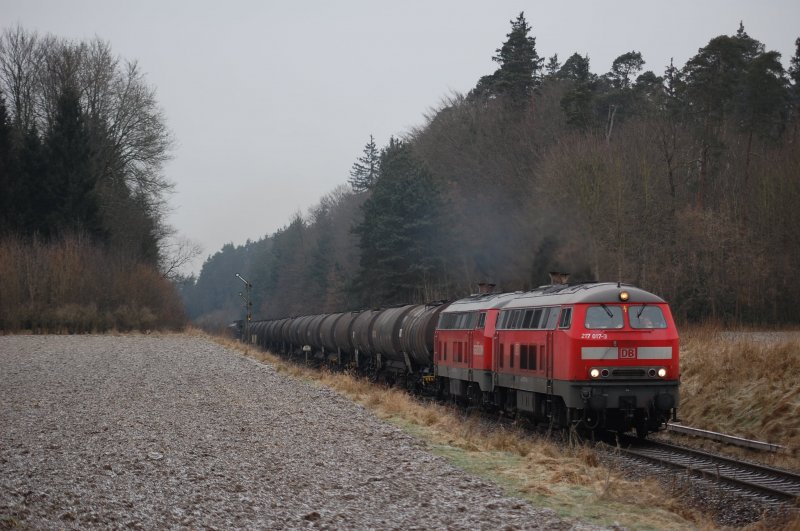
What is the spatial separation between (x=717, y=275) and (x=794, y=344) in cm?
2038

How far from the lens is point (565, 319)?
56.9 ft

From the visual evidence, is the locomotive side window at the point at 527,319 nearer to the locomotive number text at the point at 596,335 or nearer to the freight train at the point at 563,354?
the freight train at the point at 563,354

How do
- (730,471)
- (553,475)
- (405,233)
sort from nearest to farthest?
(553,475)
(730,471)
(405,233)

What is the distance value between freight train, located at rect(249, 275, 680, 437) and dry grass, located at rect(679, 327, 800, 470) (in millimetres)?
2328

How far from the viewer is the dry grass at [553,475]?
9.77 meters

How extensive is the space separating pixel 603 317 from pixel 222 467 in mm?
8146

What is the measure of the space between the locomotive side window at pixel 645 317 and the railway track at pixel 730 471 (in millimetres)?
2262

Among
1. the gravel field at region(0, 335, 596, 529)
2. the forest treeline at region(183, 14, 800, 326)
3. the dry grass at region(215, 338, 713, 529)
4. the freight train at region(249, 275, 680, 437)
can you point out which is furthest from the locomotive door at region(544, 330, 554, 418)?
the forest treeline at region(183, 14, 800, 326)

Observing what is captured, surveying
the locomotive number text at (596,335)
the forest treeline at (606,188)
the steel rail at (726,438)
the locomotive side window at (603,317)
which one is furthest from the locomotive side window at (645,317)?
the forest treeline at (606,188)

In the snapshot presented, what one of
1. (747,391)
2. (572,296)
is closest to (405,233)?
(747,391)

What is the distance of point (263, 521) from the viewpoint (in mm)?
9039

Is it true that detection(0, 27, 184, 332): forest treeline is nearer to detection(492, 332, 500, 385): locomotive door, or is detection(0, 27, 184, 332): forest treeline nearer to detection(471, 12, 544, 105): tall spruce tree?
detection(471, 12, 544, 105): tall spruce tree

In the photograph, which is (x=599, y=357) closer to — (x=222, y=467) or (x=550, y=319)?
(x=550, y=319)

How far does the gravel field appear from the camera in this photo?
915 centimetres
